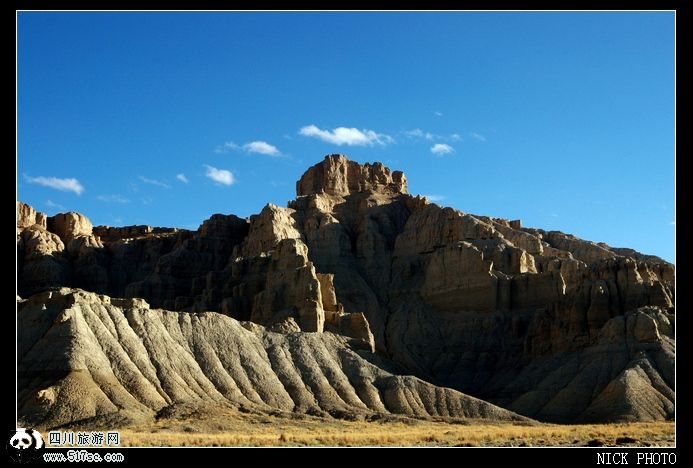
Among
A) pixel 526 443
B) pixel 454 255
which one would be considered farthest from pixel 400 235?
pixel 526 443

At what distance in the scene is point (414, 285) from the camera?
15712 cm

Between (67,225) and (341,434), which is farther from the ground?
(67,225)

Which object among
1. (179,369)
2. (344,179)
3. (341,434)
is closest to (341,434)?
(341,434)

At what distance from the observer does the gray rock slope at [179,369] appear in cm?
7919

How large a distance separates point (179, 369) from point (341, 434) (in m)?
27.9

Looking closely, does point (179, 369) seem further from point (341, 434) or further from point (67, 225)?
point (67, 225)

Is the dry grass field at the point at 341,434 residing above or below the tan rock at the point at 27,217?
below

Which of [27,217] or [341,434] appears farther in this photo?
[27,217]

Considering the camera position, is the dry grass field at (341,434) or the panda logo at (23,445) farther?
the dry grass field at (341,434)

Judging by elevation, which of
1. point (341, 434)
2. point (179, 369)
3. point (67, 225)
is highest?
point (67, 225)

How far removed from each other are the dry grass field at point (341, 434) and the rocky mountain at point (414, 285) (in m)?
14.8

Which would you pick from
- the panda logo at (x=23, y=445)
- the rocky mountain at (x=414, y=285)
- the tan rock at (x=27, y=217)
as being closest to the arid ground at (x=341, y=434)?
the panda logo at (x=23, y=445)

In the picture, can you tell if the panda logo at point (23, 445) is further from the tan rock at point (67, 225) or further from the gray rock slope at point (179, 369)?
the tan rock at point (67, 225)

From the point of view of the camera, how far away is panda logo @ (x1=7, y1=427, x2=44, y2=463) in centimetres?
3925
